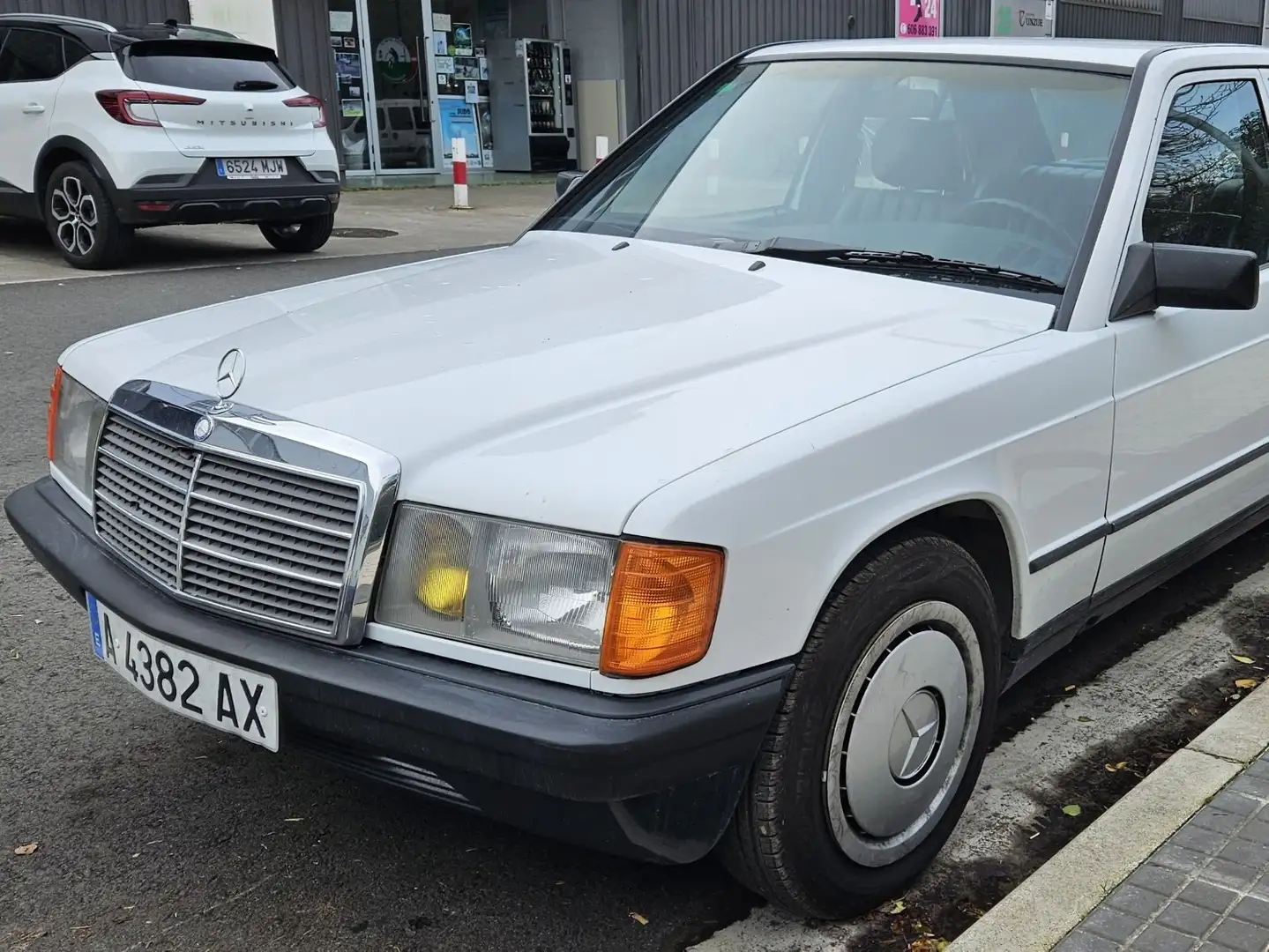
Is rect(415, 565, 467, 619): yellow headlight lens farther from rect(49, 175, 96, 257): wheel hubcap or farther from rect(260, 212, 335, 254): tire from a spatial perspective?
rect(260, 212, 335, 254): tire

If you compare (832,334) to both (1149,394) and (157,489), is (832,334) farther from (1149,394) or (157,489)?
(157,489)

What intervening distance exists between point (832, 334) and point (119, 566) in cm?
153

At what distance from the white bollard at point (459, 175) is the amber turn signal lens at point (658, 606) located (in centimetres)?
1359

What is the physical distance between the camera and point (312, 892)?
2600 mm

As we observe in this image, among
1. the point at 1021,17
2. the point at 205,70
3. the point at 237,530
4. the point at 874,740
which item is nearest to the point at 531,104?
the point at 205,70

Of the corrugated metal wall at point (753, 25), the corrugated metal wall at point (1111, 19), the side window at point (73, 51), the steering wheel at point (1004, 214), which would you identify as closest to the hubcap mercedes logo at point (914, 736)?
the steering wheel at point (1004, 214)

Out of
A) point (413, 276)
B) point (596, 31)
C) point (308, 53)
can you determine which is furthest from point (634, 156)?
point (596, 31)

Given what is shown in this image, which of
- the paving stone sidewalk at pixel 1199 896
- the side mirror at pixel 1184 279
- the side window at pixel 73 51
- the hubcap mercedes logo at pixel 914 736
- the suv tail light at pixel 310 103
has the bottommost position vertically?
the paving stone sidewalk at pixel 1199 896

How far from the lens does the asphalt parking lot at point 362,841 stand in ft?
8.23

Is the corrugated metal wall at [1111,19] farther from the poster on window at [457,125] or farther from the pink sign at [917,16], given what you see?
the poster on window at [457,125]

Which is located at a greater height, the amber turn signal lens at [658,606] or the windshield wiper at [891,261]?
the windshield wiper at [891,261]

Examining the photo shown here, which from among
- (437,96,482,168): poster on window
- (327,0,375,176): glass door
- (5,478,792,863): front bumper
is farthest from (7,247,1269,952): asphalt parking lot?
(437,96,482,168): poster on window

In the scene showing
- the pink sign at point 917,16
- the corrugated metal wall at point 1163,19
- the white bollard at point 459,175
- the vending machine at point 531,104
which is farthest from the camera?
the corrugated metal wall at point 1163,19

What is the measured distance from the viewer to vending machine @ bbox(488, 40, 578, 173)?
20.1 m
